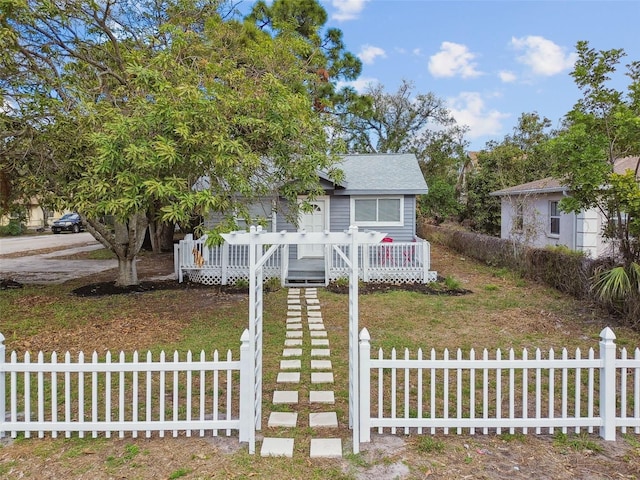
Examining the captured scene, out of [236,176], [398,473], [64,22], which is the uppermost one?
[64,22]

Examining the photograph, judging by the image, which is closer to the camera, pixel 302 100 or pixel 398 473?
pixel 398 473

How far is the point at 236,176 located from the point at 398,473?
Result: 16.4 ft

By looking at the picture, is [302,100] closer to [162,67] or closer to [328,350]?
[162,67]

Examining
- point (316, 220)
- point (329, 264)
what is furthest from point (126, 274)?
point (316, 220)

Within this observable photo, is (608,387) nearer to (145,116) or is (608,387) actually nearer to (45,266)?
(145,116)

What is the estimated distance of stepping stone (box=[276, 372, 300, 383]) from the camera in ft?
16.0

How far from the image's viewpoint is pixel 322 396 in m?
4.44

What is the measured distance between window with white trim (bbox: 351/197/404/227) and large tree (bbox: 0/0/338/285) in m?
4.65

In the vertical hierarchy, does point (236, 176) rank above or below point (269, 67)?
below

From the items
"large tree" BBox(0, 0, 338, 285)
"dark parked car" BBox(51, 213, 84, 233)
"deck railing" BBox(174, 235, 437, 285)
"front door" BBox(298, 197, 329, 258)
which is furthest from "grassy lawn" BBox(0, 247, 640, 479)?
"dark parked car" BBox(51, 213, 84, 233)

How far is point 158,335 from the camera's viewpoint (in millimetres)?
6801

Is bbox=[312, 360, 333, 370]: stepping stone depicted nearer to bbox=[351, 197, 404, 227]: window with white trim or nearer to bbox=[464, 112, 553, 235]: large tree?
bbox=[351, 197, 404, 227]: window with white trim

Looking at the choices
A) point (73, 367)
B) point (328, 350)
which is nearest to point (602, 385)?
point (328, 350)

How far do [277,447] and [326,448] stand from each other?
41cm
